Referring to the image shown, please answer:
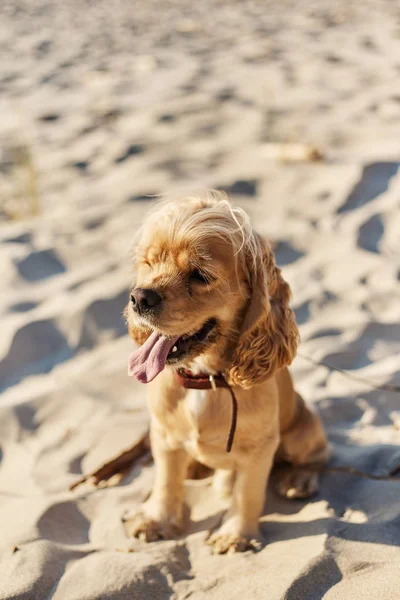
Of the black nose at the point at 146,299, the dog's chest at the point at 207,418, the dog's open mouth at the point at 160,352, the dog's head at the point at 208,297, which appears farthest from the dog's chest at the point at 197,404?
the black nose at the point at 146,299

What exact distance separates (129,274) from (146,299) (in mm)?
817

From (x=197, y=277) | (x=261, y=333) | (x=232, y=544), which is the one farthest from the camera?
(x=232, y=544)

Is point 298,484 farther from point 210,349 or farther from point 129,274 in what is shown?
point 129,274

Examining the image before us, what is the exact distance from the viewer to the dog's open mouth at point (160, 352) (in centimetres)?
260

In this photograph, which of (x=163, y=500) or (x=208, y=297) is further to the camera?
(x=163, y=500)

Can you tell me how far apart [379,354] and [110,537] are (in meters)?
2.08

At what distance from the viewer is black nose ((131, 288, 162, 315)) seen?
2482 millimetres

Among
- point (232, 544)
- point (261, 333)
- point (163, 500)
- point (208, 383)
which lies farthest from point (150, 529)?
point (261, 333)

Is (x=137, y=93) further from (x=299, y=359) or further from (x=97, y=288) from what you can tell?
(x=299, y=359)

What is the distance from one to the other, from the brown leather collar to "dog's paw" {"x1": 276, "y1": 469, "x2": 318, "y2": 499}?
63 cm

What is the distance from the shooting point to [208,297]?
2588mm

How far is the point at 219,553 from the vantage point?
2.90m

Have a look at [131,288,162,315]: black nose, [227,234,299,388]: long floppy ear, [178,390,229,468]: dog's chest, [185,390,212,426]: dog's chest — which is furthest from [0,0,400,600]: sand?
[131,288,162,315]: black nose

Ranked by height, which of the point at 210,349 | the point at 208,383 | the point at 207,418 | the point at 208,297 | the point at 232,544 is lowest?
the point at 232,544
